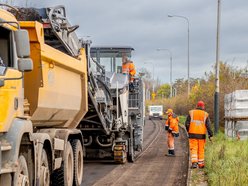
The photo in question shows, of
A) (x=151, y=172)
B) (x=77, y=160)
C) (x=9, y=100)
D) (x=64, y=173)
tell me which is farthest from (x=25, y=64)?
(x=151, y=172)

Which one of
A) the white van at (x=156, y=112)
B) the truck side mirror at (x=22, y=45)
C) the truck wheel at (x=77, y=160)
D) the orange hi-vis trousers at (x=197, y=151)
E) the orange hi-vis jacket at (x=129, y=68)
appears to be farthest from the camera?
the white van at (x=156, y=112)

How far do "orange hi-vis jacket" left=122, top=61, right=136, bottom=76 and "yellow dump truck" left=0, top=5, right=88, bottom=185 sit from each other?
618 cm

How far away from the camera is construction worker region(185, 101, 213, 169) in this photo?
14.8 meters

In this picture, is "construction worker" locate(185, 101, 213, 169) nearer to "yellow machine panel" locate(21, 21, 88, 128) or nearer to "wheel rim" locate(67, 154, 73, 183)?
"yellow machine panel" locate(21, 21, 88, 128)

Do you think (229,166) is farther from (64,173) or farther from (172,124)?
(172,124)

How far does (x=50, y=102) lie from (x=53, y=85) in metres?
0.30

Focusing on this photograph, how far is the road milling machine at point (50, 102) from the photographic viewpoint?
24.1ft

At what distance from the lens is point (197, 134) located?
1488 centimetres

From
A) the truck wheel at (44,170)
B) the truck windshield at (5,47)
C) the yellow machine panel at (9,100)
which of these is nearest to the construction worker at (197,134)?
the truck wheel at (44,170)

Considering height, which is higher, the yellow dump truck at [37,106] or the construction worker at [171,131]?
the yellow dump truck at [37,106]

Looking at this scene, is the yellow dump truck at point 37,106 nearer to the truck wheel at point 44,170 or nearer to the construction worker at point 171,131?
the truck wheel at point 44,170

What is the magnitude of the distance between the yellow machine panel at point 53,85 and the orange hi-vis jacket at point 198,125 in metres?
3.58

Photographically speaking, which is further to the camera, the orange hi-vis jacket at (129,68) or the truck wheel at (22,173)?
the orange hi-vis jacket at (129,68)

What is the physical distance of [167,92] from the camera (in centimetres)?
12912
